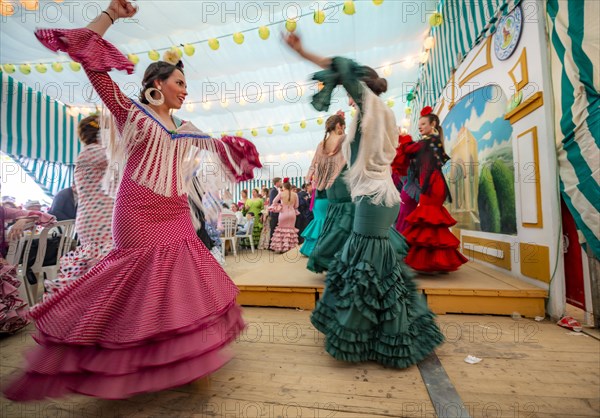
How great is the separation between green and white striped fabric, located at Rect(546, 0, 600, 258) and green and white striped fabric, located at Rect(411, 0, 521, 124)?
2.39ft

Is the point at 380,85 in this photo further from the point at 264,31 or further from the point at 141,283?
the point at 264,31

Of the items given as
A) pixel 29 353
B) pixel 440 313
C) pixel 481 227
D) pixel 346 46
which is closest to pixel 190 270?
pixel 29 353

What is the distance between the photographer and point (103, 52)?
1.13 m

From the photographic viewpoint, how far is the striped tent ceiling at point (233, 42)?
14.2 feet

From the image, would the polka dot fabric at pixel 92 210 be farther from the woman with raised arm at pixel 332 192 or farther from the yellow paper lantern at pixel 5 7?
the yellow paper lantern at pixel 5 7

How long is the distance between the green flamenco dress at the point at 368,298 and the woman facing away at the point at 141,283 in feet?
1.84

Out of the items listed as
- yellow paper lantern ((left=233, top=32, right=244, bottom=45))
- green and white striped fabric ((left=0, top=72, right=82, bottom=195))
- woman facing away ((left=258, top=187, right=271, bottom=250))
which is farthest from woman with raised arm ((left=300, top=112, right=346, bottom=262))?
green and white striped fabric ((left=0, top=72, right=82, bottom=195))

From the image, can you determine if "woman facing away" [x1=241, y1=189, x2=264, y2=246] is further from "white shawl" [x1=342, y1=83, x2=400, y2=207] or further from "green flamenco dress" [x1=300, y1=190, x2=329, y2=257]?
"white shawl" [x1=342, y1=83, x2=400, y2=207]

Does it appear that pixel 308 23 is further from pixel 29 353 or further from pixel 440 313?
pixel 29 353

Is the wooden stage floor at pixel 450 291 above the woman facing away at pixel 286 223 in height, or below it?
below

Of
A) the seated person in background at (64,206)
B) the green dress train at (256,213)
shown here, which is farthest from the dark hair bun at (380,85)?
the green dress train at (256,213)

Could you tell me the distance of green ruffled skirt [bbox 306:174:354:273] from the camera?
236 cm

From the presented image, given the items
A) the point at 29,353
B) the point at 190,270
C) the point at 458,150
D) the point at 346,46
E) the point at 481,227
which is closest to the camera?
the point at 29,353

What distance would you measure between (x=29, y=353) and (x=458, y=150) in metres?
4.55
